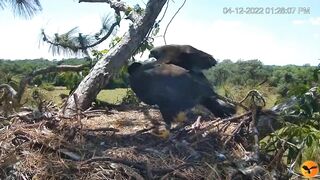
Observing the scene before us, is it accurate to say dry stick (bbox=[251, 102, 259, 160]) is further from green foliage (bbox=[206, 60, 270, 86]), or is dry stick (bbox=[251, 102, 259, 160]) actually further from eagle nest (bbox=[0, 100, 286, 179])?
green foliage (bbox=[206, 60, 270, 86])

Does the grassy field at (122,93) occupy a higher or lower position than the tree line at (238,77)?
lower

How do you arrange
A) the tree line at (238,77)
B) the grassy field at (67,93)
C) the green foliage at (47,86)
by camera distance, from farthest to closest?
the green foliage at (47,86), the grassy field at (67,93), the tree line at (238,77)

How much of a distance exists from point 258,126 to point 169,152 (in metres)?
0.79

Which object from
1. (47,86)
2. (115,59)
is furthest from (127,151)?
(47,86)

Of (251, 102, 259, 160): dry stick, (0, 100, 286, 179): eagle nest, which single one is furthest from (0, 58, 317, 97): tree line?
(0, 100, 286, 179): eagle nest

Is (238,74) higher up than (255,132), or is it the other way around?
(238,74)

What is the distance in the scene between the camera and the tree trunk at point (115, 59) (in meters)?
4.86

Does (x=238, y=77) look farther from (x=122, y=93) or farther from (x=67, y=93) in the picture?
(x=67, y=93)

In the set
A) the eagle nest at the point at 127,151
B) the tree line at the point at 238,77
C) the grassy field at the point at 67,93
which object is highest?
the tree line at the point at 238,77

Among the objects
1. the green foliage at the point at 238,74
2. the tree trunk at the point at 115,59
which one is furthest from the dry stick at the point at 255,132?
the tree trunk at the point at 115,59

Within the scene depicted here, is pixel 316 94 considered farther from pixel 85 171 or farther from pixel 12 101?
pixel 12 101

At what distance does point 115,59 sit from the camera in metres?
5.18

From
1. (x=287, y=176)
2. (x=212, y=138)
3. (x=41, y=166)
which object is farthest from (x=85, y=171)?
(x=287, y=176)

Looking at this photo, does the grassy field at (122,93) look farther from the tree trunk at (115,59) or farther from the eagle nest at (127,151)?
the eagle nest at (127,151)
